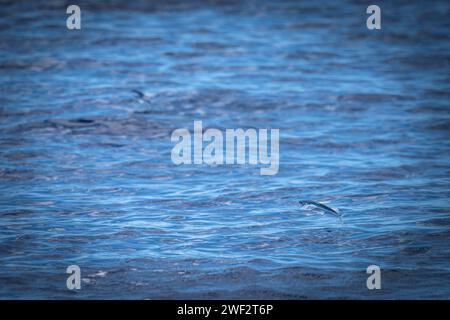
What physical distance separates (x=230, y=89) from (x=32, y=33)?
4.73 metres

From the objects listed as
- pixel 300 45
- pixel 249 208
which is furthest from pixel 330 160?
pixel 300 45

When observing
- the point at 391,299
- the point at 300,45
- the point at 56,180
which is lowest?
the point at 391,299

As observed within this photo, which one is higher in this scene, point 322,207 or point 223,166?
point 223,166

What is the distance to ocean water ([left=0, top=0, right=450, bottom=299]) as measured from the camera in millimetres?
6758

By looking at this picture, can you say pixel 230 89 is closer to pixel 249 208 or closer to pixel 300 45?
pixel 300 45

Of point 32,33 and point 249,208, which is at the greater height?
point 32,33

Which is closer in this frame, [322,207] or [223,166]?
[322,207]

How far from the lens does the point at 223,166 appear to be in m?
9.62

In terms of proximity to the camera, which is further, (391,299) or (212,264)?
(212,264)

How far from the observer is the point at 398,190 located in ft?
28.5

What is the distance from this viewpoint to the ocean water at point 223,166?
6758 millimetres

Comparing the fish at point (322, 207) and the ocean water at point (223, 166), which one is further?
the fish at point (322, 207)

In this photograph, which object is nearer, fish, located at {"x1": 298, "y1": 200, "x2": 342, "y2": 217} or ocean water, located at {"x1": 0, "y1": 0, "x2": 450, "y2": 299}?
ocean water, located at {"x1": 0, "y1": 0, "x2": 450, "y2": 299}
